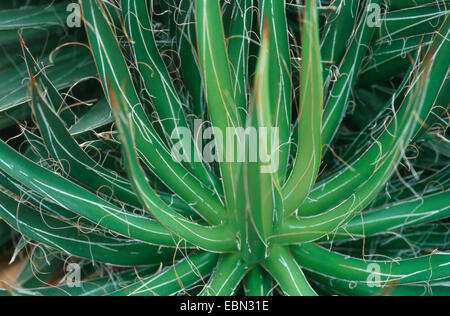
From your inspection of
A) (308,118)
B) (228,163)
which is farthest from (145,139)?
(308,118)

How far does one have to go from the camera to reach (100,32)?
810mm

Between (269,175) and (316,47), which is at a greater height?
(316,47)

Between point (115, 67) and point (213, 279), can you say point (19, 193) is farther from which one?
point (213, 279)

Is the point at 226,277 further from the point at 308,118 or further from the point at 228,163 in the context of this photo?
the point at 308,118

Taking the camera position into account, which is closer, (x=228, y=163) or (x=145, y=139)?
(x=228, y=163)

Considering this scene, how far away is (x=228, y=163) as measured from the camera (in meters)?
0.76

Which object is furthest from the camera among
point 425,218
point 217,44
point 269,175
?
point 425,218

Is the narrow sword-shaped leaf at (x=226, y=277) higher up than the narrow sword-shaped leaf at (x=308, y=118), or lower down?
lower down

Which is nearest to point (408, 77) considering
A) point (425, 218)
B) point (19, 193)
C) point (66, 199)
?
point (425, 218)

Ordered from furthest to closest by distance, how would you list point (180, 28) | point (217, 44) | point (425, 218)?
point (180, 28), point (425, 218), point (217, 44)

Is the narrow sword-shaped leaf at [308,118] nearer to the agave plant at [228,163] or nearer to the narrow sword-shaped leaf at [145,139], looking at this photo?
the agave plant at [228,163]

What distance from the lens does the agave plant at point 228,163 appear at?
75 centimetres

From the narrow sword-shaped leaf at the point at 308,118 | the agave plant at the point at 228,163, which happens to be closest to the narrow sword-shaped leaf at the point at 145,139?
the agave plant at the point at 228,163
